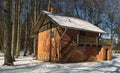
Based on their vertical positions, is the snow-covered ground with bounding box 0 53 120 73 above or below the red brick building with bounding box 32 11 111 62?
below

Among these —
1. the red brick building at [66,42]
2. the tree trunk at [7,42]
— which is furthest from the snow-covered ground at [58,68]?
the red brick building at [66,42]

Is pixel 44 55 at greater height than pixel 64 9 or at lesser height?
lesser

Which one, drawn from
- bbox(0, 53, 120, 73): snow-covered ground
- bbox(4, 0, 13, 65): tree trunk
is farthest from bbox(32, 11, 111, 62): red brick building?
A: bbox(4, 0, 13, 65): tree trunk

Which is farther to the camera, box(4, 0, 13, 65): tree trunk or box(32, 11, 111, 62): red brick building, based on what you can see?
box(32, 11, 111, 62): red brick building

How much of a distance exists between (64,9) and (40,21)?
64.1 ft

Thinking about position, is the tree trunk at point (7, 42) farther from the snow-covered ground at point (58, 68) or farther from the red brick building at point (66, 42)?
the red brick building at point (66, 42)

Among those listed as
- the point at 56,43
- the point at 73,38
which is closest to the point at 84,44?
the point at 73,38

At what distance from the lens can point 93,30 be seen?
26203 mm

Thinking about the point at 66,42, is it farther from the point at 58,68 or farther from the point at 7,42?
the point at 7,42

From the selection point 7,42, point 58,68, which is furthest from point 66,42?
point 7,42

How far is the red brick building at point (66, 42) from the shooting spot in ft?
76.2

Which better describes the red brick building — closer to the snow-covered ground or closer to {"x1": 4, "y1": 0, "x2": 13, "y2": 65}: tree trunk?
the snow-covered ground

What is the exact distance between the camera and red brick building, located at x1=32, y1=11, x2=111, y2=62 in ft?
76.2

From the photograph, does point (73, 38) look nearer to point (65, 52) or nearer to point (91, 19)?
point (65, 52)
